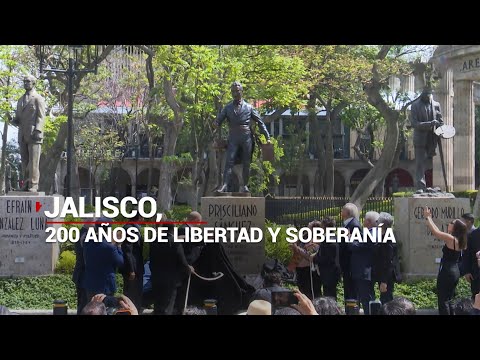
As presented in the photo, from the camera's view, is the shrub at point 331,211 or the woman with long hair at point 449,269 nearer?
the woman with long hair at point 449,269

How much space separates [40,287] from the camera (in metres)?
13.8

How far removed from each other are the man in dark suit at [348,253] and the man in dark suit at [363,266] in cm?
10

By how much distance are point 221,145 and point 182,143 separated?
2481 cm

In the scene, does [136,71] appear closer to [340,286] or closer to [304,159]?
[304,159]

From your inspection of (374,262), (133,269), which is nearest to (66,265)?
(133,269)

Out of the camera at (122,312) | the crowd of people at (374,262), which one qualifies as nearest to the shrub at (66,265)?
the crowd of people at (374,262)

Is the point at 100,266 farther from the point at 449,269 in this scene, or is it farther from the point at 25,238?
the point at 449,269

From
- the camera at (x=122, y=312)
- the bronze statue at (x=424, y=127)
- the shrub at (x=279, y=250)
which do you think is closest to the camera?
the camera at (x=122, y=312)

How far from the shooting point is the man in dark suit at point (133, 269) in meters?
11.6

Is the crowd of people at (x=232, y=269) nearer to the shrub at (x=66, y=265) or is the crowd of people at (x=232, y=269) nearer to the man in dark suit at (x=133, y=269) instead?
the man in dark suit at (x=133, y=269)

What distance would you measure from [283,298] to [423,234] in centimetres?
731

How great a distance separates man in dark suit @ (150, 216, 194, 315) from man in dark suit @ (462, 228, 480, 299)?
3.97 meters

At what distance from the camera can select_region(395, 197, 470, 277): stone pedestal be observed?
Answer: 14445mm
